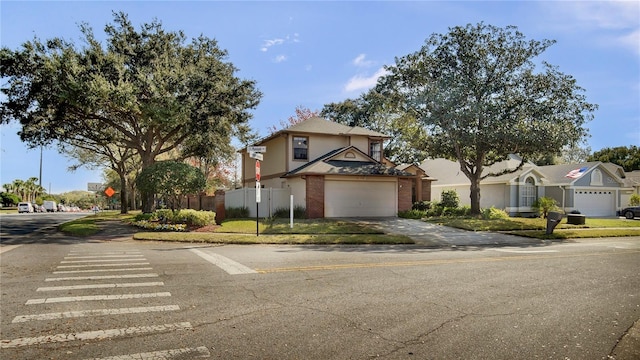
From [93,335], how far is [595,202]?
41915 mm

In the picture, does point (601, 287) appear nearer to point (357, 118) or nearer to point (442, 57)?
point (442, 57)

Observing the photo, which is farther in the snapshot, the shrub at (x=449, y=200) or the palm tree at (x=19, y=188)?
the palm tree at (x=19, y=188)

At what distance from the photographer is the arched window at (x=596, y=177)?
3719 centimetres

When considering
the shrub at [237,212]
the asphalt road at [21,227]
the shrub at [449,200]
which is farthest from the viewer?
the shrub at [449,200]

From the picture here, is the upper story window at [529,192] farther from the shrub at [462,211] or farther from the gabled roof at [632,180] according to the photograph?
the gabled roof at [632,180]

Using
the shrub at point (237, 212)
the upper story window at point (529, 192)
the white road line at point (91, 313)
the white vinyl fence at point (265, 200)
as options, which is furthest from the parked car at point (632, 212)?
the white road line at point (91, 313)

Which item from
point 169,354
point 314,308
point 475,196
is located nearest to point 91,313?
point 169,354

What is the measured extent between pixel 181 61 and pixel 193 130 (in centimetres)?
509

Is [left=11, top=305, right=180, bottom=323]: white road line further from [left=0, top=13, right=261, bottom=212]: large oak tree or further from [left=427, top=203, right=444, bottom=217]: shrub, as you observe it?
[left=427, top=203, right=444, bottom=217]: shrub

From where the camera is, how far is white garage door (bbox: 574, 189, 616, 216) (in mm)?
36406

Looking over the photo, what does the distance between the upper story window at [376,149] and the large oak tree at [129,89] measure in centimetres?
902

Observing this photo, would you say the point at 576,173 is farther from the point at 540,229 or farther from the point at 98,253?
the point at 98,253

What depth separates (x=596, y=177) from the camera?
3744 centimetres

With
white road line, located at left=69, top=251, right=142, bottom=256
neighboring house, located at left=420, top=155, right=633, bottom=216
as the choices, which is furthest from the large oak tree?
neighboring house, located at left=420, top=155, right=633, bottom=216
